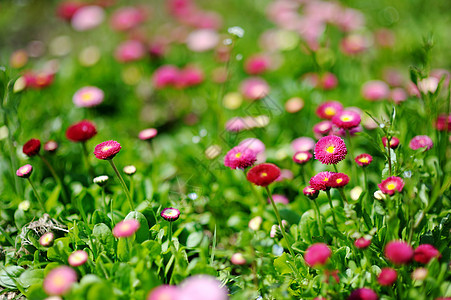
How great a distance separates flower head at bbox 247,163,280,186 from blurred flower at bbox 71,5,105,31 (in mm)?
2630

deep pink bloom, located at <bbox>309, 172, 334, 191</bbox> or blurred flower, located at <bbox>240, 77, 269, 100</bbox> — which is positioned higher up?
deep pink bloom, located at <bbox>309, 172, 334, 191</bbox>

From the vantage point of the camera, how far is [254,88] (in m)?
3.13

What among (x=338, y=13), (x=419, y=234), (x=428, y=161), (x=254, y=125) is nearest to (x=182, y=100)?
(x=254, y=125)

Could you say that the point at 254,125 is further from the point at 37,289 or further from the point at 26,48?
the point at 26,48

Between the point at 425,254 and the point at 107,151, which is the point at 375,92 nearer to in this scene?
the point at 425,254

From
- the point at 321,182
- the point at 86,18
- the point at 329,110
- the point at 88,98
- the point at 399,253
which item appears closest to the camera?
the point at 399,253

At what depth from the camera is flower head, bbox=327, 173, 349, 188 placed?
1557 millimetres

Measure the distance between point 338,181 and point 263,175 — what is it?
0.94 feet

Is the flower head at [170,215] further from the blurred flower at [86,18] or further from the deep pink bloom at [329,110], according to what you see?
the blurred flower at [86,18]

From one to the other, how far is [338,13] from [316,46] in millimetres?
438

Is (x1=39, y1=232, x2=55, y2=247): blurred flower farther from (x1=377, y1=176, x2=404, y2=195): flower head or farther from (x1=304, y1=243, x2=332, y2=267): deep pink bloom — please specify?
(x1=377, y1=176, x2=404, y2=195): flower head

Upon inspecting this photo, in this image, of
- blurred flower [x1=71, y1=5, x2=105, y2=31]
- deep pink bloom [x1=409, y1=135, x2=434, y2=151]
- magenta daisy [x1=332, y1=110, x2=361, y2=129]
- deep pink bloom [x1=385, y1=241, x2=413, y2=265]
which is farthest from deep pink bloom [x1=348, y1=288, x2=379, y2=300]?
blurred flower [x1=71, y1=5, x2=105, y2=31]

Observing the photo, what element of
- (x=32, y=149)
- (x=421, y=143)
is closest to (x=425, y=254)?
(x=421, y=143)

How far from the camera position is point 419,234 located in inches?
66.7
